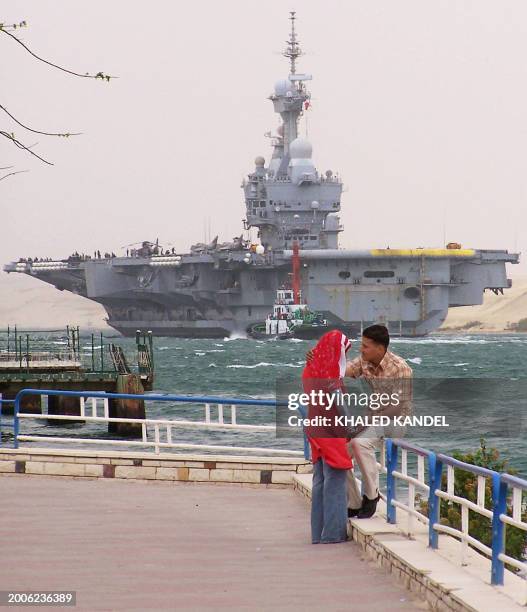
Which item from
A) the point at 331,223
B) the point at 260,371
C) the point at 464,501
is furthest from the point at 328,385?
the point at 331,223

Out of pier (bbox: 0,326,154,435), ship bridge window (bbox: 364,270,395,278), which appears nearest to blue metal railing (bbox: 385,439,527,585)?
pier (bbox: 0,326,154,435)

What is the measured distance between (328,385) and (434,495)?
1212mm

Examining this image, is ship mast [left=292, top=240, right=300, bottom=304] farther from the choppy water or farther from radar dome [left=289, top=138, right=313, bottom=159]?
radar dome [left=289, top=138, right=313, bottom=159]

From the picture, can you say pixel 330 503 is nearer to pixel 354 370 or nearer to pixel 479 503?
pixel 354 370

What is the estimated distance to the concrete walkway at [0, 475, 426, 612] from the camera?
23.1ft

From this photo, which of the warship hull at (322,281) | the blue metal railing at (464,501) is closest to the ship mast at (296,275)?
the warship hull at (322,281)

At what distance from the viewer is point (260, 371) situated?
2685 inches

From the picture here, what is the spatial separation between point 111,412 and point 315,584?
2576cm

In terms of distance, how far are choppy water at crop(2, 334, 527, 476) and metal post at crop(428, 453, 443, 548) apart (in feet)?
52.7

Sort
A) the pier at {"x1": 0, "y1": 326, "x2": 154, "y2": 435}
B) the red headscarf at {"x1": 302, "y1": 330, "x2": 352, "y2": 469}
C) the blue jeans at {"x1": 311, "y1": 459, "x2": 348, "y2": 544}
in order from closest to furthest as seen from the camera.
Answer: the red headscarf at {"x1": 302, "y1": 330, "x2": 352, "y2": 469}
the blue jeans at {"x1": 311, "y1": 459, "x2": 348, "y2": 544}
the pier at {"x1": 0, "y1": 326, "x2": 154, "y2": 435}

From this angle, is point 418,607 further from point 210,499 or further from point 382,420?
point 210,499

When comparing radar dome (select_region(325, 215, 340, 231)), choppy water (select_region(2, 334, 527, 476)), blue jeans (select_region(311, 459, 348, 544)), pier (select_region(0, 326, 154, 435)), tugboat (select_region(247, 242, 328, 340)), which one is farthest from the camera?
radar dome (select_region(325, 215, 340, 231))

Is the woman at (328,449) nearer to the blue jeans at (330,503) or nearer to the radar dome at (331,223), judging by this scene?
the blue jeans at (330,503)

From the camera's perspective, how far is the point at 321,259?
10969 cm
